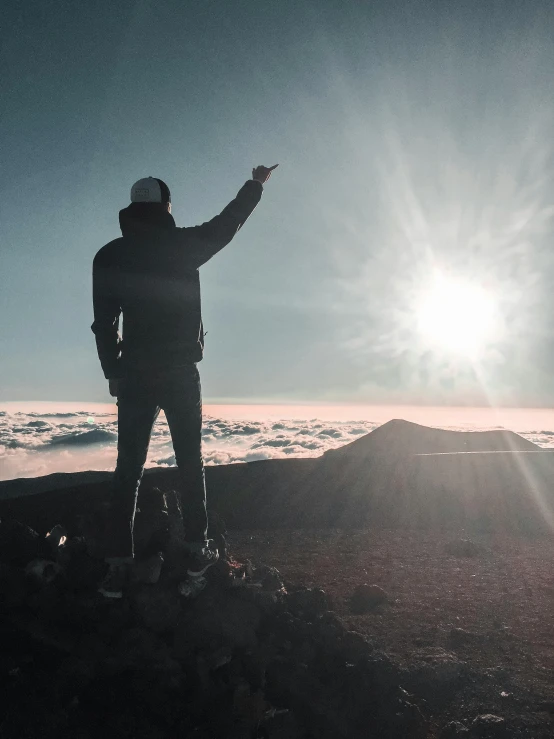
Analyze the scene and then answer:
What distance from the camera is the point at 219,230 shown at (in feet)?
12.2

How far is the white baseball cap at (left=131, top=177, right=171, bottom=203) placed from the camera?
3.66 m

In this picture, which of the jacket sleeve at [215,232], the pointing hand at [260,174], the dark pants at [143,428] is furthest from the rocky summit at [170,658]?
the pointing hand at [260,174]

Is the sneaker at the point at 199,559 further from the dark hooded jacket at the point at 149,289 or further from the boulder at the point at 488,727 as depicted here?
the boulder at the point at 488,727

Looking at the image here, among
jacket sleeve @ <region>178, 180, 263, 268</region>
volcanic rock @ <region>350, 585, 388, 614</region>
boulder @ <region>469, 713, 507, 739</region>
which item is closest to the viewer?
boulder @ <region>469, 713, 507, 739</region>

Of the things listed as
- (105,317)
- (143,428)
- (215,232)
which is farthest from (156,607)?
(215,232)

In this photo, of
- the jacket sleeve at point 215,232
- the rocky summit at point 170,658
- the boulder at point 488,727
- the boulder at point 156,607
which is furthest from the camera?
the jacket sleeve at point 215,232

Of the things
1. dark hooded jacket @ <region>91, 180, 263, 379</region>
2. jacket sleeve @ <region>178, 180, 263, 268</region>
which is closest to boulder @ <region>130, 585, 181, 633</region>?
dark hooded jacket @ <region>91, 180, 263, 379</region>

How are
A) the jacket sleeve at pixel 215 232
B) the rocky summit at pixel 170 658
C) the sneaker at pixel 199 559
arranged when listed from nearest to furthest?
the rocky summit at pixel 170 658
the jacket sleeve at pixel 215 232
the sneaker at pixel 199 559

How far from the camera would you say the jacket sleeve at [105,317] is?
11.8ft

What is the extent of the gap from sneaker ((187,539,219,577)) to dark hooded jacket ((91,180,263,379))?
138 centimetres

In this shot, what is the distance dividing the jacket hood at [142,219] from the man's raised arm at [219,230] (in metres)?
0.19

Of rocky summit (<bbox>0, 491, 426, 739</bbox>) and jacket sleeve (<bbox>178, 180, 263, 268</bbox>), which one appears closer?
rocky summit (<bbox>0, 491, 426, 739</bbox>)

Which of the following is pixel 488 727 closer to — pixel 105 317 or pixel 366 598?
pixel 366 598

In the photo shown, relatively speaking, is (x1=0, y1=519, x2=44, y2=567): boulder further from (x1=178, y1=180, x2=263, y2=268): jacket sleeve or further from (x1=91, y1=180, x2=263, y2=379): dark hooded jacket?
(x1=178, y1=180, x2=263, y2=268): jacket sleeve
